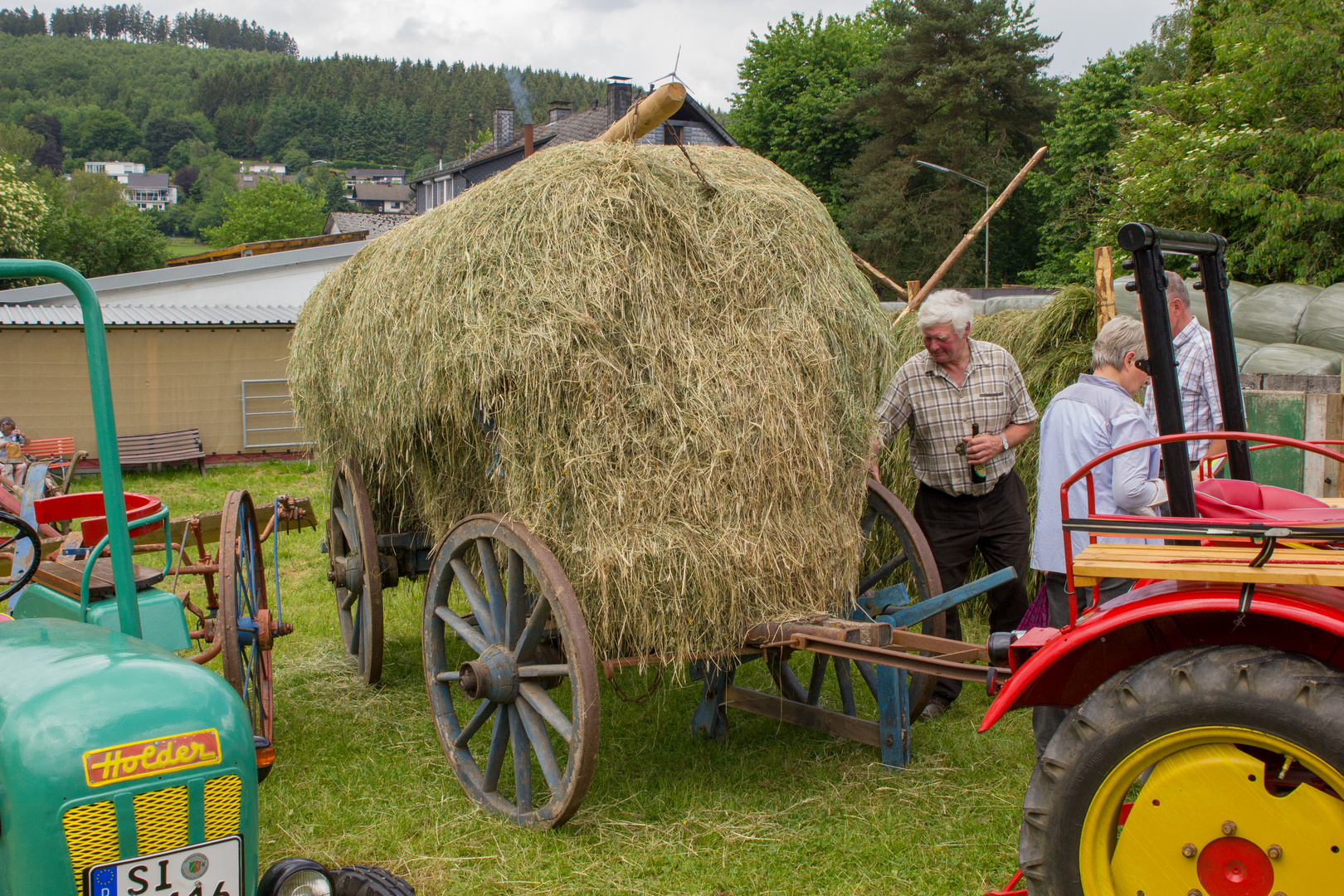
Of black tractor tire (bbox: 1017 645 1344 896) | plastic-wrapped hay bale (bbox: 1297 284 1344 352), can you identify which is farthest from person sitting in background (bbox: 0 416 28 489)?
plastic-wrapped hay bale (bbox: 1297 284 1344 352)

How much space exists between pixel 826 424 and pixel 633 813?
1648 millimetres

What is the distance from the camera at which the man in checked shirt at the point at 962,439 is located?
4.81 metres

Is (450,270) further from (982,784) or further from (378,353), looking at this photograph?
(982,784)

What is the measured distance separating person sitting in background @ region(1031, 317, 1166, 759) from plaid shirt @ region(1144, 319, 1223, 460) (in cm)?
71

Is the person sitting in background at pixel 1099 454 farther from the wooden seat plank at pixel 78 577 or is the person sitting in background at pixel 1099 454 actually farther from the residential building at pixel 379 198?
the residential building at pixel 379 198

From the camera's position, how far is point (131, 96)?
13400cm

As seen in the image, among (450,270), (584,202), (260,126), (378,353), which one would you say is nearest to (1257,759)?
(584,202)

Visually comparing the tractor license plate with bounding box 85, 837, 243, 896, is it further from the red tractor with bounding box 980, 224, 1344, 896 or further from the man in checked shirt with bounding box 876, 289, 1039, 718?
the man in checked shirt with bounding box 876, 289, 1039, 718

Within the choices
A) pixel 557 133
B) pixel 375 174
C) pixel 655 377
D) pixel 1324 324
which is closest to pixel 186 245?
pixel 375 174

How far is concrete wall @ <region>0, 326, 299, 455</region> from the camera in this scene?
1580 centimetres

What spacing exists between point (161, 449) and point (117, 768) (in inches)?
618

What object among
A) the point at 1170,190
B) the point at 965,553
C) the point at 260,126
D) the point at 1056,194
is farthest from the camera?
the point at 260,126

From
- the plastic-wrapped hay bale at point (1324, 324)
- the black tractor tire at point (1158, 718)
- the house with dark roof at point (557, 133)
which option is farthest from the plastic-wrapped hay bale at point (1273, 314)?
the house with dark roof at point (557, 133)

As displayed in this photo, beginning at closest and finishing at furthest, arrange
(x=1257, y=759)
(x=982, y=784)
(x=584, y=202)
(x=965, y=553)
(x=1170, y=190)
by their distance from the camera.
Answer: (x=1257, y=759) < (x=584, y=202) < (x=982, y=784) < (x=965, y=553) < (x=1170, y=190)
